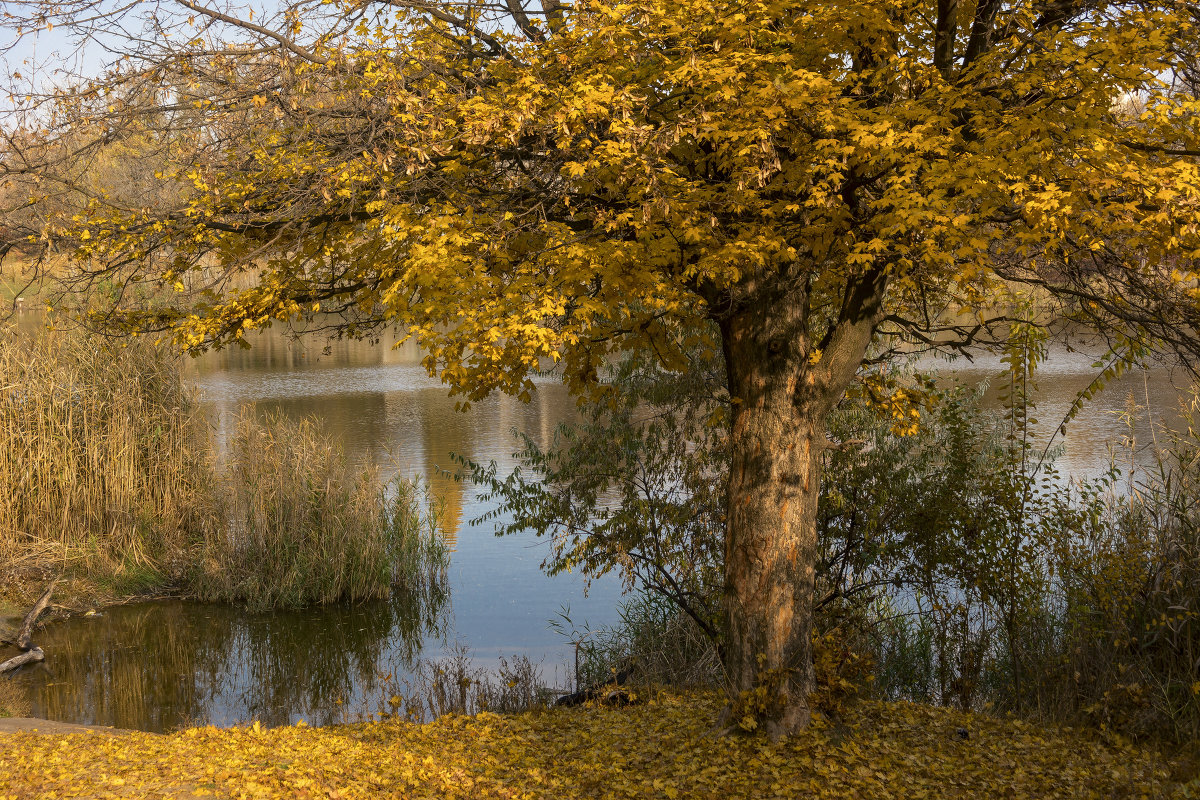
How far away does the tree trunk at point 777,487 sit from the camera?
5.98 m

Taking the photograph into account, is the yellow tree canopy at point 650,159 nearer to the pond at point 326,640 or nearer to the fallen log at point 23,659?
the pond at point 326,640

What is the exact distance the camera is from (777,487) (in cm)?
602

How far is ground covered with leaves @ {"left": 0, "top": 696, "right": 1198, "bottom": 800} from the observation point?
17.0 ft

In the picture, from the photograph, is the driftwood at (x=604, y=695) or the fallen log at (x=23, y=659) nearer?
the driftwood at (x=604, y=695)

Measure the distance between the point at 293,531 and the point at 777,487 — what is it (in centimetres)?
733

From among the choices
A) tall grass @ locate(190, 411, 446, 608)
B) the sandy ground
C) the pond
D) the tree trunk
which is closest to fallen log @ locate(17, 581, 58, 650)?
the pond

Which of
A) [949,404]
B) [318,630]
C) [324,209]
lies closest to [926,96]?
[324,209]

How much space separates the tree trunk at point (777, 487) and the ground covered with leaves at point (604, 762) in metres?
0.44

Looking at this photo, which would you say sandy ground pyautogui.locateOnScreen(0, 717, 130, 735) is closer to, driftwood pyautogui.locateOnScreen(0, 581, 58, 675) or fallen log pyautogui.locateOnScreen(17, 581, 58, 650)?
driftwood pyautogui.locateOnScreen(0, 581, 58, 675)

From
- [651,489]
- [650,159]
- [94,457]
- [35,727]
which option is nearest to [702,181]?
[650,159]

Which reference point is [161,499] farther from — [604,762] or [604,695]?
[604,762]

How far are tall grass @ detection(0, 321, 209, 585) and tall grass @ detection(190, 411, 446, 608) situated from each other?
0.69 meters

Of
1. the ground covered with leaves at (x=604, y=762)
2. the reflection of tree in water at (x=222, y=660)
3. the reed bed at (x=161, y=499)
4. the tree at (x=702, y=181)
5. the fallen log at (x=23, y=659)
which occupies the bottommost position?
the reflection of tree in water at (x=222, y=660)

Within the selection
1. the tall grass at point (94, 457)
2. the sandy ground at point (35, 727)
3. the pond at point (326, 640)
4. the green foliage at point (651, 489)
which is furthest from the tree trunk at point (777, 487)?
the tall grass at point (94, 457)
